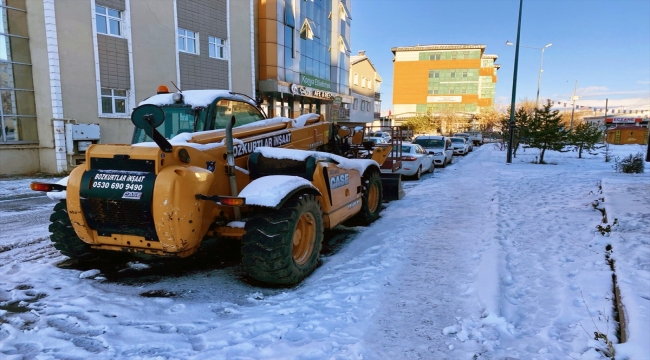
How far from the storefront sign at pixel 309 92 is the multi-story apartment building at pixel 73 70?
35.2ft

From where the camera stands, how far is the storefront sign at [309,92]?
Answer: 29.5 meters

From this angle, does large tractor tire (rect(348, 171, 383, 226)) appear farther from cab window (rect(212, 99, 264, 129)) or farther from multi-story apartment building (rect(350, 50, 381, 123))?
multi-story apartment building (rect(350, 50, 381, 123))

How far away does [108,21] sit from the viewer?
666 inches

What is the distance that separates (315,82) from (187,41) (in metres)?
14.1

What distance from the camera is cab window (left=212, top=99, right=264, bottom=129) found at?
5.21m

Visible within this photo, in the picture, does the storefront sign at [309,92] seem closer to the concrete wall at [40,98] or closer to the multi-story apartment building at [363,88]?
the multi-story apartment building at [363,88]

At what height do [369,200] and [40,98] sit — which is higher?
[40,98]

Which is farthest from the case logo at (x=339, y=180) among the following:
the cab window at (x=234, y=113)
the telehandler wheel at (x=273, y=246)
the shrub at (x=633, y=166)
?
the shrub at (x=633, y=166)

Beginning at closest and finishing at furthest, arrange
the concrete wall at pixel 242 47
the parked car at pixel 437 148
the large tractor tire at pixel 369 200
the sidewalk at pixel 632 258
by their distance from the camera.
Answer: the sidewalk at pixel 632 258 → the large tractor tire at pixel 369 200 → the parked car at pixel 437 148 → the concrete wall at pixel 242 47

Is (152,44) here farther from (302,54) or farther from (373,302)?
(373,302)

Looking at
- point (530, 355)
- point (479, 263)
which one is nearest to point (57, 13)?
point (479, 263)

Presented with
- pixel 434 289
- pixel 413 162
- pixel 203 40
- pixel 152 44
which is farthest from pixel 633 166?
pixel 203 40

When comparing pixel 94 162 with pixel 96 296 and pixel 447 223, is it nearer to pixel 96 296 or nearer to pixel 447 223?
pixel 96 296

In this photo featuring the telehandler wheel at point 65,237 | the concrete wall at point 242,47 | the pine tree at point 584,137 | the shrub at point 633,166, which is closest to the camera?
the telehandler wheel at point 65,237
